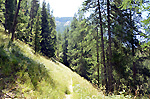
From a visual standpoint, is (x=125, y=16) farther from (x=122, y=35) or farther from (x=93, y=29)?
(x=93, y=29)

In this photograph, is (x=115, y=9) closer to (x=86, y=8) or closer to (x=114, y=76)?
(x=86, y=8)

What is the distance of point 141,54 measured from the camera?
1512cm

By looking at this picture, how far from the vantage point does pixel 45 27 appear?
35219 millimetres

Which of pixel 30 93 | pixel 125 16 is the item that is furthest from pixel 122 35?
pixel 30 93

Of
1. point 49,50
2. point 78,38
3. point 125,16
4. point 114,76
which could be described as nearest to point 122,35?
point 125,16

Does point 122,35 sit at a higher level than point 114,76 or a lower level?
higher

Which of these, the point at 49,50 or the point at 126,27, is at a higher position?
the point at 126,27

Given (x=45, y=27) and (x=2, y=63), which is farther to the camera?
(x=45, y=27)

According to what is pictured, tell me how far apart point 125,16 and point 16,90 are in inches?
583

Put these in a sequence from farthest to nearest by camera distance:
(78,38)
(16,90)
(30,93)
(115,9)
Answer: (78,38) → (115,9) → (30,93) → (16,90)

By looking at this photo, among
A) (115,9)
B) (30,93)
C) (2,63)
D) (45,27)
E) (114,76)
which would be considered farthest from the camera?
(45,27)

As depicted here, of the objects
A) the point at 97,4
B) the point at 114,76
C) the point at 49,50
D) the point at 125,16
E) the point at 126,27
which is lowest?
the point at 114,76

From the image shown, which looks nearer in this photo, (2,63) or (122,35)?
(2,63)

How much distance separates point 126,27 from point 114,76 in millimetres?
8888
